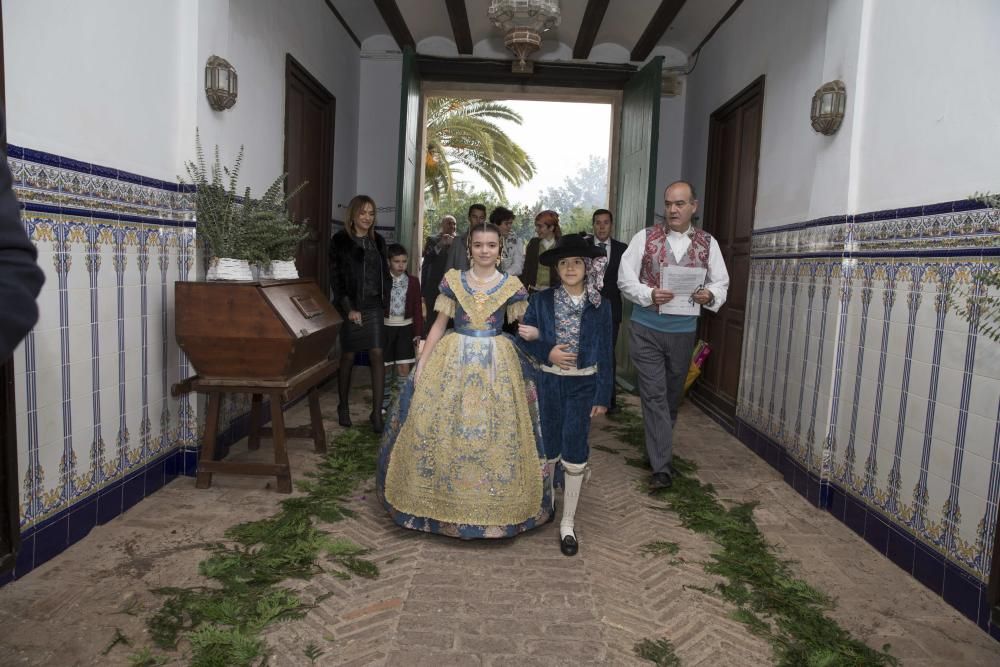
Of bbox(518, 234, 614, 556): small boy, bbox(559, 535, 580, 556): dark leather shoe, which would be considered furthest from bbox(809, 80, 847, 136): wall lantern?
bbox(559, 535, 580, 556): dark leather shoe

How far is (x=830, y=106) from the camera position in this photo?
4.64 metres

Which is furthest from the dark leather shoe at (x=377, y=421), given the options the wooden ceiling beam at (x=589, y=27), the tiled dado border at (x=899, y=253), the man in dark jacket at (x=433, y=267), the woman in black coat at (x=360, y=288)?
the wooden ceiling beam at (x=589, y=27)

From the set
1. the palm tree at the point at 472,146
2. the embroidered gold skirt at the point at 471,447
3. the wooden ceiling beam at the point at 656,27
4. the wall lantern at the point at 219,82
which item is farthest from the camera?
the palm tree at the point at 472,146

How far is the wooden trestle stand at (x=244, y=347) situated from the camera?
162 inches

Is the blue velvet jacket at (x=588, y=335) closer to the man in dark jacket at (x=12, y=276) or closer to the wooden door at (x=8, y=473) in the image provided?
the wooden door at (x=8, y=473)

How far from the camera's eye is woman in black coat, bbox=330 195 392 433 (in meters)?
5.92

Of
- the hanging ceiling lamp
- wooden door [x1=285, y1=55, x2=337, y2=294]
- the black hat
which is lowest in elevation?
the black hat

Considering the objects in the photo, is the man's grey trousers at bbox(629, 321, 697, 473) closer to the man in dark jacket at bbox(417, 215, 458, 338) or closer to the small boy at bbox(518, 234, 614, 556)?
the small boy at bbox(518, 234, 614, 556)

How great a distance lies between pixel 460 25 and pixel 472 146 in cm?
1117

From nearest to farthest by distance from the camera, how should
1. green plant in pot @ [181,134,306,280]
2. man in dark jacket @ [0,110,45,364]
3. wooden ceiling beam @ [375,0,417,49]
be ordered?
man in dark jacket @ [0,110,45,364] < green plant in pot @ [181,134,306,280] < wooden ceiling beam @ [375,0,417,49]

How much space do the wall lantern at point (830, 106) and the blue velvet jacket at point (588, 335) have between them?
2.17 metres

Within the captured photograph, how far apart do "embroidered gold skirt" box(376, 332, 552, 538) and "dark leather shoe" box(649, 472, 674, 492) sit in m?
1.22

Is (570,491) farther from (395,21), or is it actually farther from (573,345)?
(395,21)

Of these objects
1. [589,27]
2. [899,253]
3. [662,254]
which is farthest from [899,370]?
[589,27]
